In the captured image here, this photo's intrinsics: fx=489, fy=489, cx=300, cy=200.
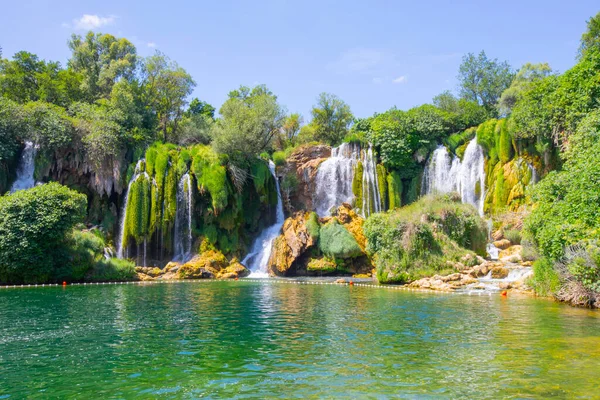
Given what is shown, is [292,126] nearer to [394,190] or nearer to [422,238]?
[394,190]

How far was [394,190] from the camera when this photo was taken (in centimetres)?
4588

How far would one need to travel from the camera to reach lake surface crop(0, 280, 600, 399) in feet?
30.5

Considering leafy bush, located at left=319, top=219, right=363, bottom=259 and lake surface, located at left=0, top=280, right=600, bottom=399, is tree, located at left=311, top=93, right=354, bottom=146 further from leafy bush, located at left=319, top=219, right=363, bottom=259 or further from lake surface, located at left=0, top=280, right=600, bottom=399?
lake surface, located at left=0, top=280, right=600, bottom=399

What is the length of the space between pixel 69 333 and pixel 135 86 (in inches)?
1608

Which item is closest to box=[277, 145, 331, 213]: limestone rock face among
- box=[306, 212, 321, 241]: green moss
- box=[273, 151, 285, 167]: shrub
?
box=[273, 151, 285, 167]: shrub

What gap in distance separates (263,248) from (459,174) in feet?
62.2

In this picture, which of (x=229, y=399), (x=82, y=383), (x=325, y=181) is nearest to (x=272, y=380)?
(x=229, y=399)

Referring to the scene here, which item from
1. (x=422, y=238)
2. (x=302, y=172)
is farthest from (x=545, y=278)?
(x=302, y=172)

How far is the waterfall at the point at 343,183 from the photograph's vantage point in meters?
45.5

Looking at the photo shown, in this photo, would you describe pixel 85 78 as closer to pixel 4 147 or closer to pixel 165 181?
pixel 4 147

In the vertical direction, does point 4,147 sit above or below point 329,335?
above

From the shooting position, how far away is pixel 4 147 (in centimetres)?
4025

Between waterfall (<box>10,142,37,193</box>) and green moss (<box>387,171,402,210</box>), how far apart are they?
3139 cm

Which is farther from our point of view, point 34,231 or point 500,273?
point 34,231
